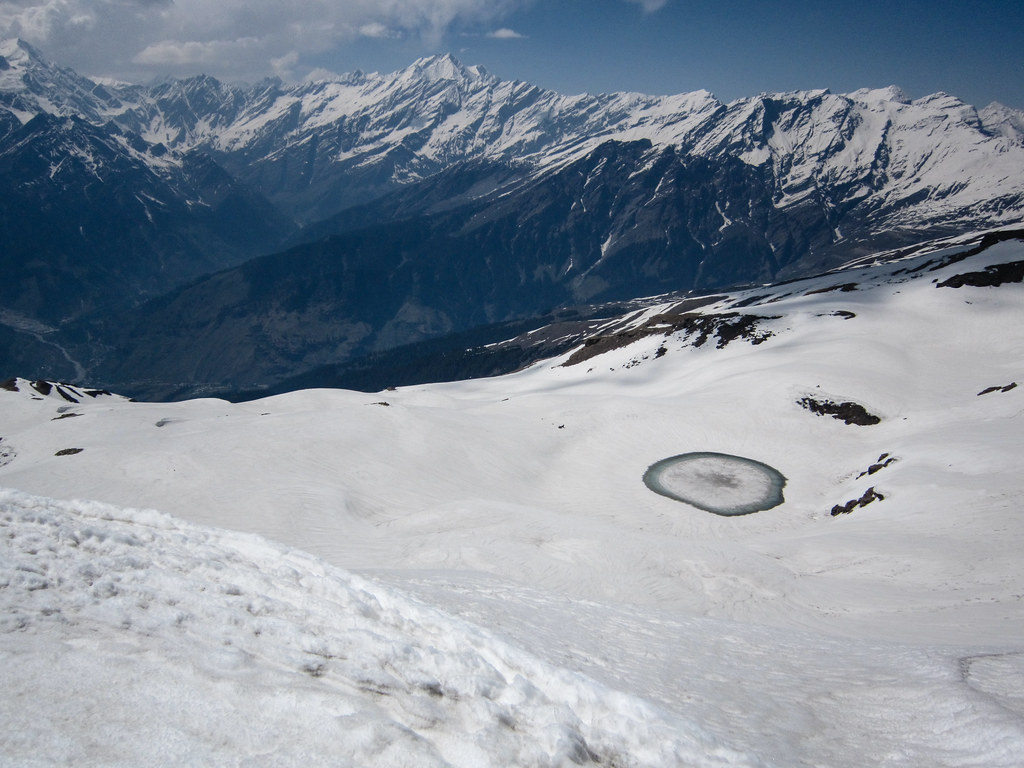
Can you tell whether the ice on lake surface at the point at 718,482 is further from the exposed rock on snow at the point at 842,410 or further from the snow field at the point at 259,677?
the snow field at the point at 259,677

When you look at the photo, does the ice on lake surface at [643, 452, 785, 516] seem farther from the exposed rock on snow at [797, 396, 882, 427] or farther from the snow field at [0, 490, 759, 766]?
the snow field at [0, 490, 759, 766]

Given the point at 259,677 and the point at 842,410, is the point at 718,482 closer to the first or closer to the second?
the point at 842,410

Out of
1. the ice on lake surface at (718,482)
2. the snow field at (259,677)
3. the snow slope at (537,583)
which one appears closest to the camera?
the snow field at (259,677)

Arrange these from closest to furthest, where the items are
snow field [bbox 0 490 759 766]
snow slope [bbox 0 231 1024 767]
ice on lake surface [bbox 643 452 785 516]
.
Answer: snow field [bbox 0 490 759 766] → snow slope [bbox 0 231 1024 767] → ice on lake surface [bbox 643 452 785 516]

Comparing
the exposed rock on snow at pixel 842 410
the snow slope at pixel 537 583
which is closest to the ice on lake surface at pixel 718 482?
the snow slope at pixel 537 583

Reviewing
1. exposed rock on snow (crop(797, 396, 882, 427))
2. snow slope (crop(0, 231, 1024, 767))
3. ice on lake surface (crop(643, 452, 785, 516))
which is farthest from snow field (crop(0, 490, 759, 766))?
exposed rock on snow (crop(797, 396, 882, 427))
